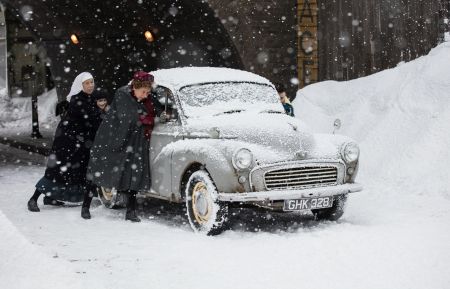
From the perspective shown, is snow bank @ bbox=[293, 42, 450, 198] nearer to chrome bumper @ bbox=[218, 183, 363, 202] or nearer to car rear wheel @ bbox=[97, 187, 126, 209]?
chrome bumper @ bbox=[218, 183, 363, 202]

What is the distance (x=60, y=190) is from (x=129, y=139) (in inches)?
68.9

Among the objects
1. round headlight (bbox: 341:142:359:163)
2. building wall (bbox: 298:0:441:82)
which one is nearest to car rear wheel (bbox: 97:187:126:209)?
round headlight (bbox: 341:142:359:163)

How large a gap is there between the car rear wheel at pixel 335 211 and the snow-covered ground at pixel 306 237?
11 cm

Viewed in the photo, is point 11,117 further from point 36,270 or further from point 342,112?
point 36,270

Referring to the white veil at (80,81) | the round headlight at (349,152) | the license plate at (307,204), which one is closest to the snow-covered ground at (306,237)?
the license plate at (307,204)

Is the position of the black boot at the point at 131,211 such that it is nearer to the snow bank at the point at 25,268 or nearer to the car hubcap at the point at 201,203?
the car hubcap at the point at 201,203

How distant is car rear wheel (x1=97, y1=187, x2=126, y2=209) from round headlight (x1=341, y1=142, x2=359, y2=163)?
291 centimetres

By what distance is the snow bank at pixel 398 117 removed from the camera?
10789 millimetres

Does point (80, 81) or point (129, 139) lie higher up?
point (80, 81)

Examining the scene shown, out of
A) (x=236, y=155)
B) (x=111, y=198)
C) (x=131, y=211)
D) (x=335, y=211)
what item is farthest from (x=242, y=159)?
(x=111, y=198)

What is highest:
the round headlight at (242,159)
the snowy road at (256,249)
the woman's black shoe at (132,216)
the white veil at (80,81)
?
the white veil at (80,81)

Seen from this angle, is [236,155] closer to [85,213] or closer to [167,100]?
[167,100]

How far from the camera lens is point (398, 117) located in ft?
40.9

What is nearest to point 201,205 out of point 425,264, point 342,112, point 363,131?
point 425,264
